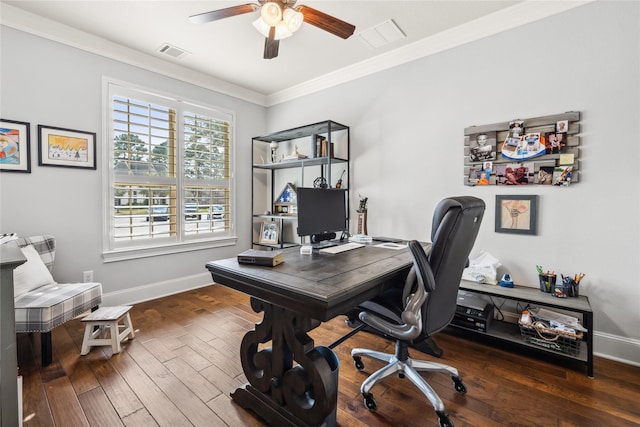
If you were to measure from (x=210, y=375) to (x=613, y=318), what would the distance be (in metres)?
2.87

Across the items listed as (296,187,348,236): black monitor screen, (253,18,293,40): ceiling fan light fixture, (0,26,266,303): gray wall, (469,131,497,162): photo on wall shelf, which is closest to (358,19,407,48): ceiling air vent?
(253,18,293,40): ceiling fan light fixture

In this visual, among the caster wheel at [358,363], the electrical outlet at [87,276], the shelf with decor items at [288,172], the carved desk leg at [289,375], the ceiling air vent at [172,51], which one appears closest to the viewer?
the carved desk leg at [289,375]

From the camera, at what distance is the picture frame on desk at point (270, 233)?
4043 millimetres

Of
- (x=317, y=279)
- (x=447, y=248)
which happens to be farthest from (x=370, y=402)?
(x=447, y=248)

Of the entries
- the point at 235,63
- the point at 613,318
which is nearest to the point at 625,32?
the point at 613,318

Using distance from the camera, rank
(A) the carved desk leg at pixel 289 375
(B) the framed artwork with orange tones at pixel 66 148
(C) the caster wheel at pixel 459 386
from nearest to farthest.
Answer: (A) the carved desk leg at pixel 289 375, (C) the caster wheel at pixel 459 386, (B) the framed artwork with orange tones at pixel 66 148

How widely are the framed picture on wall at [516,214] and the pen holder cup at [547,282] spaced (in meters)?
0.36

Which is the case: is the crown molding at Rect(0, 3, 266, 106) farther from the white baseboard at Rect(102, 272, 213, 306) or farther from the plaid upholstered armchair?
the white baseboard at Rect(102, 272, 213, 306)

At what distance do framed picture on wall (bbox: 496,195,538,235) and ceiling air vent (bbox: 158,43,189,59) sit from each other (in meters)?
3.45

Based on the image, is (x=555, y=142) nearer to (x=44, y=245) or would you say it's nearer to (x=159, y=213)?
(x=159, y=213)

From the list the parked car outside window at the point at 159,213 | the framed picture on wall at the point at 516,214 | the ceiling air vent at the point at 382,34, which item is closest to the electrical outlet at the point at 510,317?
the framed picture on wall at the point at 516,214

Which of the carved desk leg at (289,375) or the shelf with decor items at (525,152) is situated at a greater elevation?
the shelf with decor items at (525,152)

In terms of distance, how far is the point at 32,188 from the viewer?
2490 mm

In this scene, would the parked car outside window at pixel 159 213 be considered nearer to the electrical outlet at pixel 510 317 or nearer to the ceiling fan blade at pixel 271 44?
the ceiling fan blade at pixel 271 44
